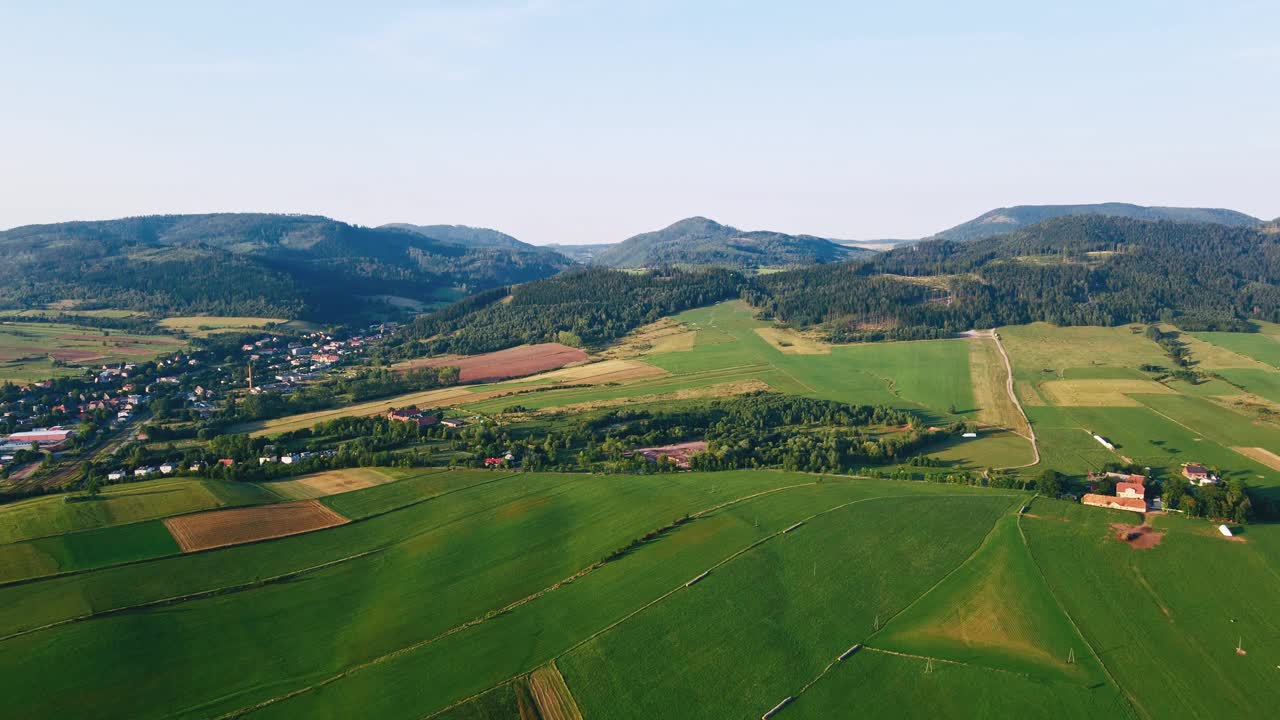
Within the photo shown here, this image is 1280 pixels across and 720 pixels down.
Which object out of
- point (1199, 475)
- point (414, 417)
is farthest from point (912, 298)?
point (414, 417)

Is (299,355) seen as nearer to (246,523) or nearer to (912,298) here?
(246,523)

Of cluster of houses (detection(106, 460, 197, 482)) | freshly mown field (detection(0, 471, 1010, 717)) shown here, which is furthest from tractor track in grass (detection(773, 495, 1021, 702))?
cluster of houses (detection(106, 460, 197, 482))

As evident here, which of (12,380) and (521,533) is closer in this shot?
(521,533)

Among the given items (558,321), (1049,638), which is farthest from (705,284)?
(1049,638)

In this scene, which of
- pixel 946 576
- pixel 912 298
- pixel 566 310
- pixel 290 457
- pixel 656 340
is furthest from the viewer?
pixel 566 310

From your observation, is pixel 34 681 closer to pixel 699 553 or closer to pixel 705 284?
pixel 699 553

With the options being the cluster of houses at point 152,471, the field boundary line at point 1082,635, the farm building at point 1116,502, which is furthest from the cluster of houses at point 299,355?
the farm building at point 1116,502
